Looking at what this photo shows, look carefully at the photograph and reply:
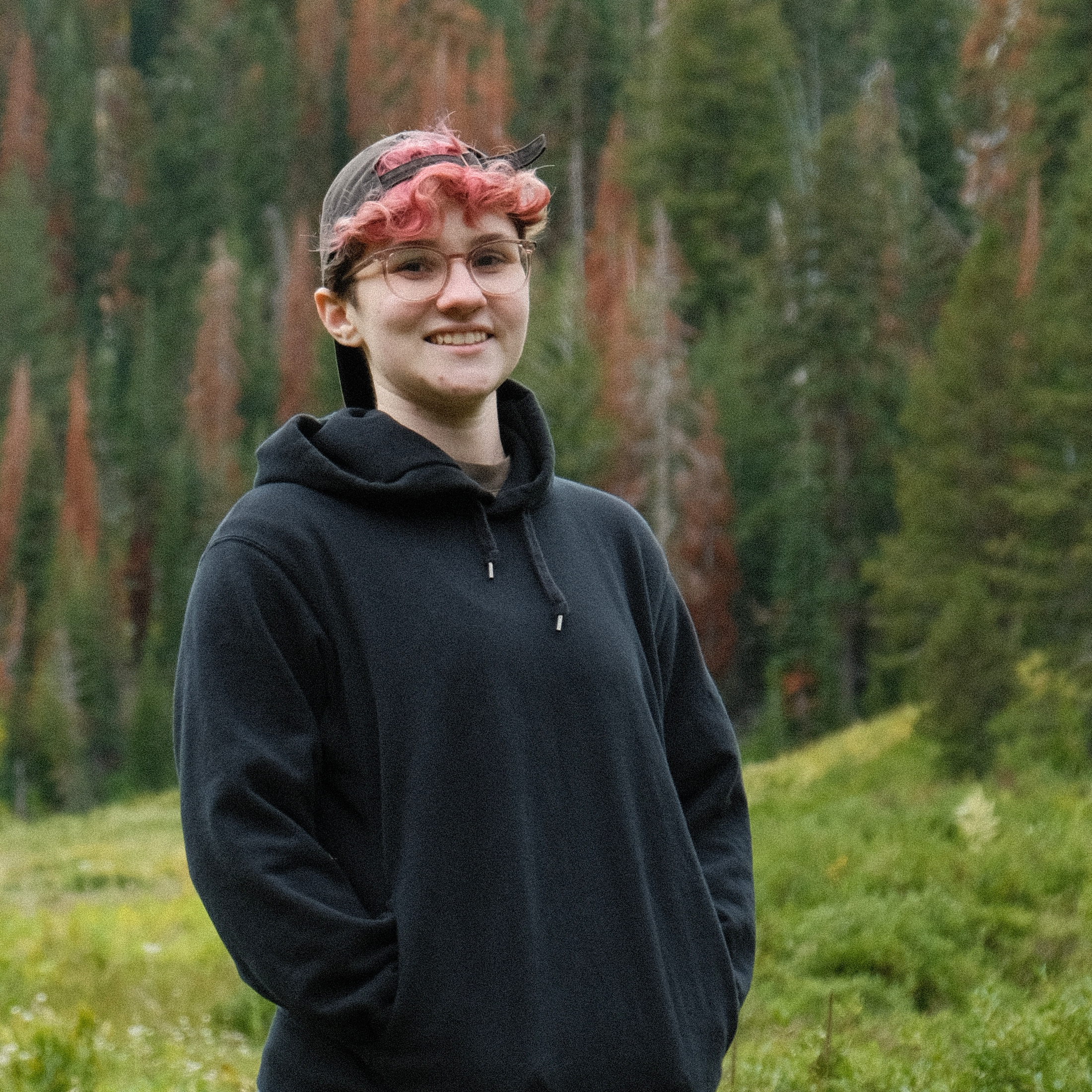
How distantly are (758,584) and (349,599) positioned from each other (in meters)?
33.1

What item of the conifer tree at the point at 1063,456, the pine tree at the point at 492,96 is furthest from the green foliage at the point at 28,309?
the conifer tree at the point at 1063,456

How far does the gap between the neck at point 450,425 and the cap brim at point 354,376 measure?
12 cm

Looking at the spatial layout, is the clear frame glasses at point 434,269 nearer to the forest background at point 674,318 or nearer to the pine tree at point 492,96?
the forest background at point 674,318

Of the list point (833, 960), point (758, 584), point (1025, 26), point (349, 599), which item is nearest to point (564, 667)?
point (349, 599)

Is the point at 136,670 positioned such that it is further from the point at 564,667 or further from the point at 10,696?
the point at 564,667

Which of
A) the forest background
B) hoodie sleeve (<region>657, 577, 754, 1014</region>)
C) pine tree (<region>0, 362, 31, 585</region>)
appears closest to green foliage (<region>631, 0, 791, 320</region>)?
the forest background

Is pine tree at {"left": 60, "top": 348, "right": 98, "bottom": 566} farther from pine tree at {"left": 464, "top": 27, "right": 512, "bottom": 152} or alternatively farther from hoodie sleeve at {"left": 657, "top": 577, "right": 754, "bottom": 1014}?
hoodie sleeve at {"left": 657, "top": 577, "right": 754, "bottom": 1014}

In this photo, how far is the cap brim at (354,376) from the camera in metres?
2.42

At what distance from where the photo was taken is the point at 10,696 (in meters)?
45.4

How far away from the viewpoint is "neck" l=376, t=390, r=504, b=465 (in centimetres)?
226

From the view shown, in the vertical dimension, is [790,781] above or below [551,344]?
below

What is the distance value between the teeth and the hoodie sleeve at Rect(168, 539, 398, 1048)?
423mm

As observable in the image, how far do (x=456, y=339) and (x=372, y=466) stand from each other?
0.23 m

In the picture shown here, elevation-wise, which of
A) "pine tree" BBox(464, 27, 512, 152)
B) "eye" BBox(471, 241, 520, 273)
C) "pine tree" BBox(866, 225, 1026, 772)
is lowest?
"pine tree" BBox(866, 225, 1026, 772)
